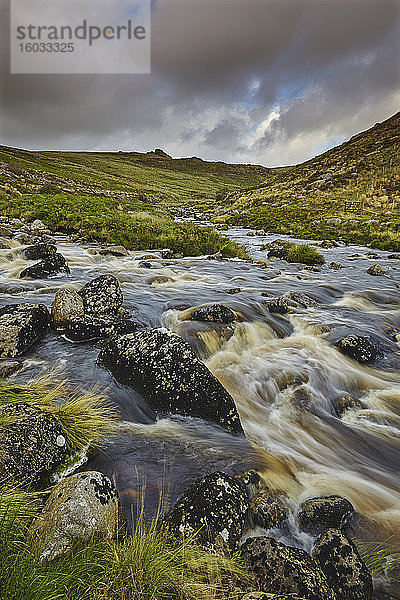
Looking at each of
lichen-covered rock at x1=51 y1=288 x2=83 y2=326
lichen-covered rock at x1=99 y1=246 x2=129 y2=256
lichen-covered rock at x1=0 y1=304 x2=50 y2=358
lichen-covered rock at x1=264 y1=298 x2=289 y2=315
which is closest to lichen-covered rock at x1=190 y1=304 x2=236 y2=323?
lichen-covered rock at x1=264 y1=298 x2=289 y2=315

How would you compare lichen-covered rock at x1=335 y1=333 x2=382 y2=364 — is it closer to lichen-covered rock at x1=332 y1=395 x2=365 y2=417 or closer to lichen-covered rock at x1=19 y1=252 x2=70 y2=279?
lichen-covered rock at x1=332 y1=395 x2=365 y2=417

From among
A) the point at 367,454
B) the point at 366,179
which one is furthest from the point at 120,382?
the point at 366,179

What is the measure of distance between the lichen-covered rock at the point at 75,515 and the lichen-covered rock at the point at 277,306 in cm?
839

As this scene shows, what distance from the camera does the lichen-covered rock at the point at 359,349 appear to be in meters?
7.98

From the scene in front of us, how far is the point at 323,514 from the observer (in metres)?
3.56

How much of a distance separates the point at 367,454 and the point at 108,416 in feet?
13.7

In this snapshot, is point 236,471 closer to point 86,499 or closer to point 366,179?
point 86,499

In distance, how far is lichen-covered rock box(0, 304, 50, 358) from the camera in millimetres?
6375

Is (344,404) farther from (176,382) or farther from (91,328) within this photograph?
(91,328)

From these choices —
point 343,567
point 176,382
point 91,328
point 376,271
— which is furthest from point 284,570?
point 376,271

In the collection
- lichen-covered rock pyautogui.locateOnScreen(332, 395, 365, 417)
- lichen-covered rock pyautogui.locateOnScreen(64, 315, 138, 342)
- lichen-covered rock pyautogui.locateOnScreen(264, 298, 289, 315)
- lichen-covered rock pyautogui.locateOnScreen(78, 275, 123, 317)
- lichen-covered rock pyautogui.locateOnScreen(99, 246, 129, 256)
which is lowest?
lichen-covered rock pyautogui.locateOnScreen(332, 395, 365, 417)

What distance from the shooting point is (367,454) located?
5117 millimetres

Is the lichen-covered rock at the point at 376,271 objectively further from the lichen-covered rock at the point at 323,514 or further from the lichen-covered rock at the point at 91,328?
the lichen-covered rock at the point at 323,514

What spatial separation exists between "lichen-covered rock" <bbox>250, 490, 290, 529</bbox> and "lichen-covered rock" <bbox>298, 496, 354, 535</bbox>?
198 mm
